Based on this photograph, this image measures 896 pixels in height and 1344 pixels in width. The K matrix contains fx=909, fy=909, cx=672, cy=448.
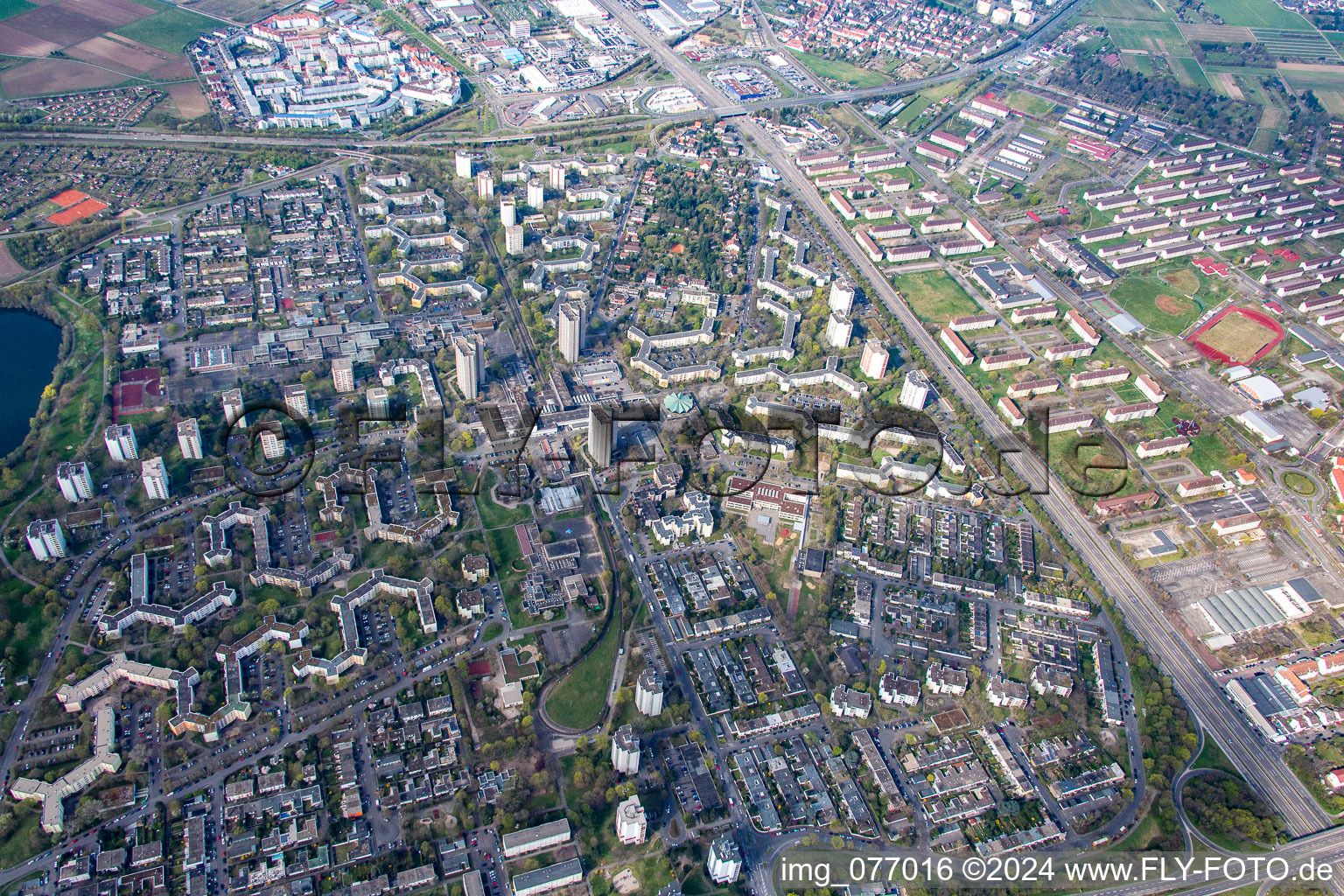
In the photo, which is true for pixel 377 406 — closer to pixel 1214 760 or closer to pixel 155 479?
pixel 155 479

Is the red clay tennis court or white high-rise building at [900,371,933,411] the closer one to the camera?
white high-rise building at [900,371,933,411]

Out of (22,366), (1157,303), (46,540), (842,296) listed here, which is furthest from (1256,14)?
(46,540)

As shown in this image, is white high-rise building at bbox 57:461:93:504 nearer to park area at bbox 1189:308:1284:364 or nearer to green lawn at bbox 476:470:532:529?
green lawn at bbox 476:470:532:529

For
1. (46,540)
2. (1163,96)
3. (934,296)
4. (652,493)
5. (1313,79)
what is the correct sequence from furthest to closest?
(1313,79), (1163,96), (934,296), (652,493), (46,540)

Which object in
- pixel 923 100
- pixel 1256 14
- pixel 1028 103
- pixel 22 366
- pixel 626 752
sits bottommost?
pixel 22 366

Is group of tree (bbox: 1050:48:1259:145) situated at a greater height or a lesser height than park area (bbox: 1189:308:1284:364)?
greater

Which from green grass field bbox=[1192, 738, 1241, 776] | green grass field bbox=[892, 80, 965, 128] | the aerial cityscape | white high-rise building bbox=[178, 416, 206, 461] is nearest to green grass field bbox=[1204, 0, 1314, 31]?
the aerial cityscape
